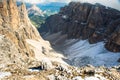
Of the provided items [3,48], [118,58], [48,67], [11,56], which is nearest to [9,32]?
[3,48]

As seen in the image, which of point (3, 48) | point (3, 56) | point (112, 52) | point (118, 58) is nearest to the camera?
point (3, 56)

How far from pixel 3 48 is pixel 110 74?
39108 mm

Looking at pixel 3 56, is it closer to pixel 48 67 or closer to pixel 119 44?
pixel 48 67

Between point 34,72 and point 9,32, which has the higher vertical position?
point 34,72

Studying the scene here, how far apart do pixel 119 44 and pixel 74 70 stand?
129560mm

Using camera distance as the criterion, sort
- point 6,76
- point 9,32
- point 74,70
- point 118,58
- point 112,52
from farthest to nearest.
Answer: point 112,52 → point 118,58 → point 9,32 → point 74,70 → point 6,76

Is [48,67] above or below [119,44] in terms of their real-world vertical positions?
above

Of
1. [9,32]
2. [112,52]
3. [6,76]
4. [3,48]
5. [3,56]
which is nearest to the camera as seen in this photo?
[6,76]

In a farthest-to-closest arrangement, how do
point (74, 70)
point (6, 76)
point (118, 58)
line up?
point (118, 58)
point (74, 70)
point (6, 76)

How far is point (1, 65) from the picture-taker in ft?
201

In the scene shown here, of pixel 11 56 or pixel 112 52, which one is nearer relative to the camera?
pixel 11 56

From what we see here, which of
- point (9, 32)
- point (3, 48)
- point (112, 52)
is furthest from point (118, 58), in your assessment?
point (3, 48)

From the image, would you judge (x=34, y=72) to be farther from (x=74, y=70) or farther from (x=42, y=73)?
(x=74, y=70)

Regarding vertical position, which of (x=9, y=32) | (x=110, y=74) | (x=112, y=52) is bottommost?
(x=112, y=52)
